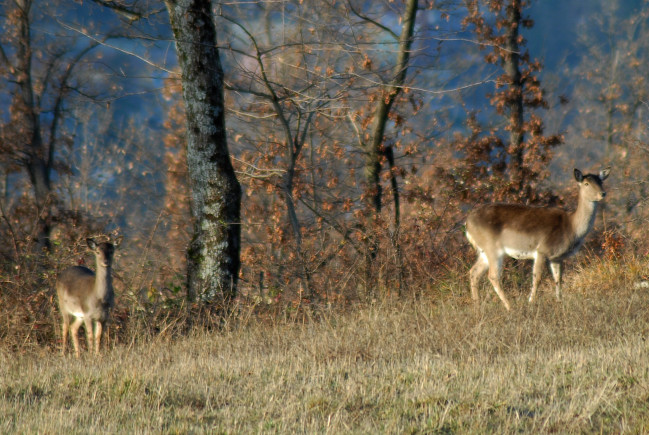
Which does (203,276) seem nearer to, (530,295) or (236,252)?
(236,252)

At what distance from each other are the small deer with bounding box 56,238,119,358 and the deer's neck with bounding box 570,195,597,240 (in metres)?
7.14

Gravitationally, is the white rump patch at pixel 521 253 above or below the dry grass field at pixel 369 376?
above

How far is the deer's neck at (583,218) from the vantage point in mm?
11617

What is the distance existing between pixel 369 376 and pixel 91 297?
415 cm

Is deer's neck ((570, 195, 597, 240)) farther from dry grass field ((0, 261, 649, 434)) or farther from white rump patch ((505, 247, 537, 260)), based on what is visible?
dry grass field ((0, 261, 649, 434))

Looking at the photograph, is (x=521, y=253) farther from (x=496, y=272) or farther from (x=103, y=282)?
(x=103, y=282)

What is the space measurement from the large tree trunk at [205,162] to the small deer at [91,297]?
6.33ft

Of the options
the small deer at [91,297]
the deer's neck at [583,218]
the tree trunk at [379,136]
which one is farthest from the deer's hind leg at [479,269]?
the small deer at [91,297]

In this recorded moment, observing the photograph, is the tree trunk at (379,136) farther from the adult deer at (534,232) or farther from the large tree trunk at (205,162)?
the large tree trunk at (205,162)

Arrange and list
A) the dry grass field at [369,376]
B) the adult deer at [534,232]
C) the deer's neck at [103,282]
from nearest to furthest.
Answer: the dry grass field at [369,376] < the deer's neck at [103,282] < the adult deer at [534,232]

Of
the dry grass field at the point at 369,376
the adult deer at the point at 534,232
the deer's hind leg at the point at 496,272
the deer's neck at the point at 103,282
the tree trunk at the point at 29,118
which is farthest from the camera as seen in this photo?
the tree trunk at the point at 29,118

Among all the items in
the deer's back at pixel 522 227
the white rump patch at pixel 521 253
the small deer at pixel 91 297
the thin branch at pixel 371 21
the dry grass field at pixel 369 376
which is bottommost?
the dry grass field at pixel 369 376

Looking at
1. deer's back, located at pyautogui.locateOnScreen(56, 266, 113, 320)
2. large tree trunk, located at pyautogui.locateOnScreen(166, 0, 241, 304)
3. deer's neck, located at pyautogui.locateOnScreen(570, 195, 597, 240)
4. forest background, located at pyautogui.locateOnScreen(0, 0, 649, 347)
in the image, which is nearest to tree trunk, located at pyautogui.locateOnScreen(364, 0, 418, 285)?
forest background, located at pyautogui.locateOnScreen(0, 0, 649, 347)

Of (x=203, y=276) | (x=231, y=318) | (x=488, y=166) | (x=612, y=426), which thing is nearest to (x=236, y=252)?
(x=203, y=276)
